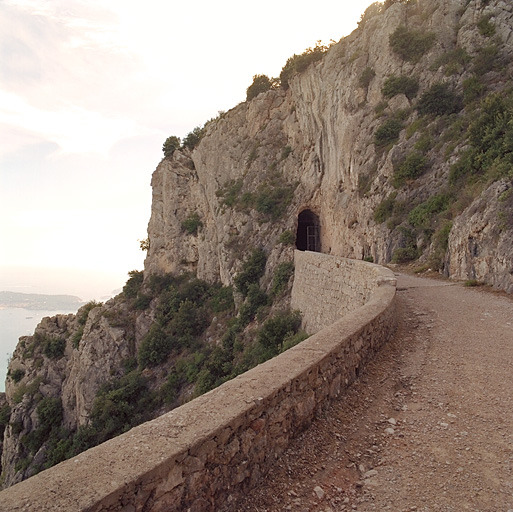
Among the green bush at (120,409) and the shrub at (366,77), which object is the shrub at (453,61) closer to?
the shrub at (366,77)

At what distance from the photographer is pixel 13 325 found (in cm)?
16212

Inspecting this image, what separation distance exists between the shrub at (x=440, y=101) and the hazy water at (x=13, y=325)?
435ft

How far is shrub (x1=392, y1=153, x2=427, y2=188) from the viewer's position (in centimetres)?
1792

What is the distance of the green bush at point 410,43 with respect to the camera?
22.5 metres

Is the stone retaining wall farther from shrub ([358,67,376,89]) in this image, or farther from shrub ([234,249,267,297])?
shrub ([358,67,376,89])

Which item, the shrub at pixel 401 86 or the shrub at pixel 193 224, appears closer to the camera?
the shrub at pixel 401 86

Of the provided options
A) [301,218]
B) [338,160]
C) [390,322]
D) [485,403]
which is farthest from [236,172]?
[485,403]

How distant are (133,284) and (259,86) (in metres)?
23.8

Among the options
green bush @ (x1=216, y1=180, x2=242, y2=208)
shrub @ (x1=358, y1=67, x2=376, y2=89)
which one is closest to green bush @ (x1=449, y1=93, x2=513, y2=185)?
shrub @ (x1=358, y1=67, x2=376, y2=89)

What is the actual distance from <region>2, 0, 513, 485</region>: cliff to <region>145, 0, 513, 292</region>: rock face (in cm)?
10

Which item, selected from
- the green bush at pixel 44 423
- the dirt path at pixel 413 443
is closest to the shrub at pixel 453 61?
the dirt path at pixel 413 443

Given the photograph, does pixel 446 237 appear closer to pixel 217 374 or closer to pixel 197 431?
pixel 197 431

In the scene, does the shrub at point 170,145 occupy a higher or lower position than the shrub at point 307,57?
lower

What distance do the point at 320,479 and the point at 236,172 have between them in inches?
1246
